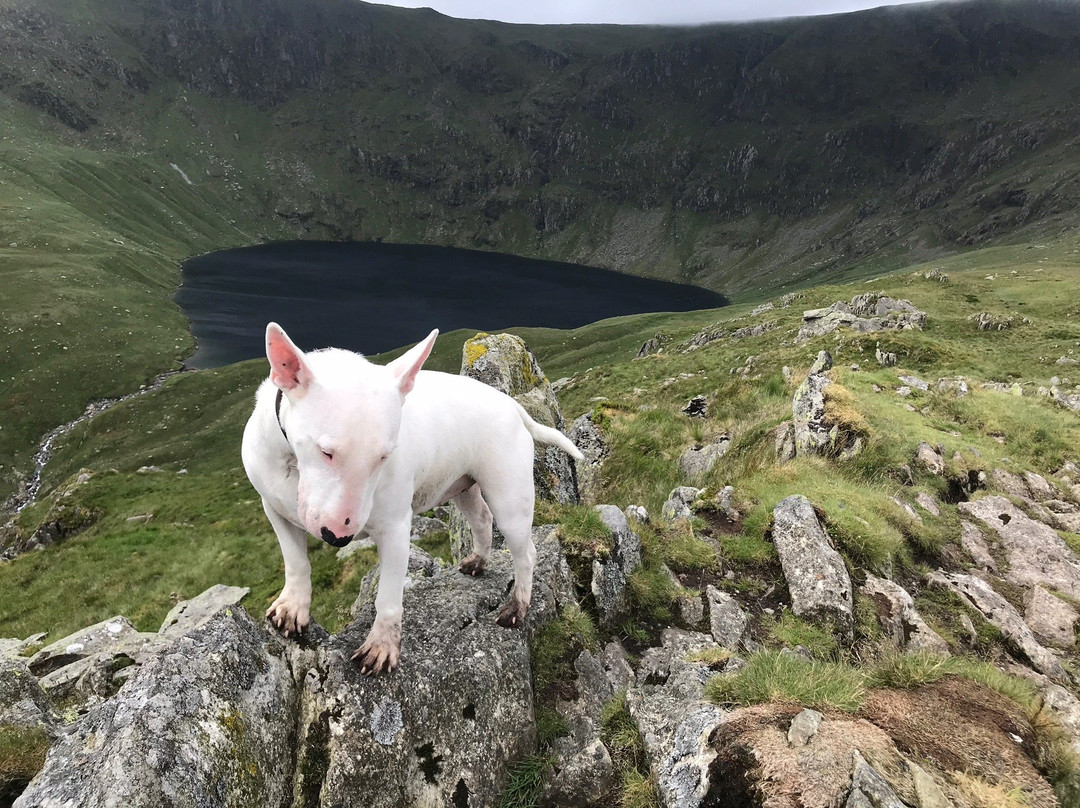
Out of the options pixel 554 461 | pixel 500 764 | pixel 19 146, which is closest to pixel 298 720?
pixel 500 764

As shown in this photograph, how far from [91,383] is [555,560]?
10419cm

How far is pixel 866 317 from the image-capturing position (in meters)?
46.3

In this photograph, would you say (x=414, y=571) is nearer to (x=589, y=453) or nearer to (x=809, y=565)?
(x=809, y=565)

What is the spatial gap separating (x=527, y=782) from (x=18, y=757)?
15.9ft

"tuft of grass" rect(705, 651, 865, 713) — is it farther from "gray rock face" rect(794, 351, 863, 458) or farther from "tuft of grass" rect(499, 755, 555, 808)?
"gray rock face" rect(794, 351, 863, 458)

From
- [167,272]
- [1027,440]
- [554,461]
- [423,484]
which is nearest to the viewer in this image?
[423,484]

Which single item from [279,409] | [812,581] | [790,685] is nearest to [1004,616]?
[812,581]

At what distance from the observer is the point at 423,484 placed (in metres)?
5.93

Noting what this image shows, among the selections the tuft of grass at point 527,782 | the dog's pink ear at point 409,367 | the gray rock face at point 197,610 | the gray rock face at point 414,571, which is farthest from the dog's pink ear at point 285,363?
the gray rock face at point 197,610

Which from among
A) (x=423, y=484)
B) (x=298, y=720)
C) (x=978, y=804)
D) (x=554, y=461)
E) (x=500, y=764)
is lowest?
(x=554, y=461)

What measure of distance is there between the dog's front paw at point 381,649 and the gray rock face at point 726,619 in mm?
4675

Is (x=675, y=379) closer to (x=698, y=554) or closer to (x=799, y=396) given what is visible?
(x=799, y=396)

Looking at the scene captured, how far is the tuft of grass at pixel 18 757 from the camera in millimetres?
4871

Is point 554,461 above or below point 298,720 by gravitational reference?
below
